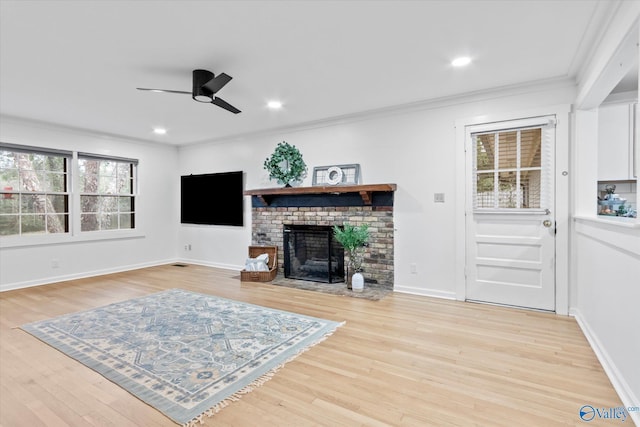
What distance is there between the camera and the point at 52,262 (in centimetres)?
504

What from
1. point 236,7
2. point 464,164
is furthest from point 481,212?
point 236,7

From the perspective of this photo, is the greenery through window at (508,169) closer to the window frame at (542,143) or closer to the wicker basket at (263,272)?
the window frame at (542,143)

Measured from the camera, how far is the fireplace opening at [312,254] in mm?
4832

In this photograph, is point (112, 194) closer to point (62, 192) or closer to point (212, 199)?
point (62, 192)

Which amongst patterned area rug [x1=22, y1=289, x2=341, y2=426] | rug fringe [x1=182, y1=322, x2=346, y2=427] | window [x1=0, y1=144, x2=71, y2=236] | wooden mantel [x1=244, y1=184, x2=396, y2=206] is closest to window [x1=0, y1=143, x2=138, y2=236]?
window [x1=0, y1=144, x2=71, y2=236]

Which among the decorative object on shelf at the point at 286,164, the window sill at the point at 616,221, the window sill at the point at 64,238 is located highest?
the decorative object on shelf at the point at 286,164

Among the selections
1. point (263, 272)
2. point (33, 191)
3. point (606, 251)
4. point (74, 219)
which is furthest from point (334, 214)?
point (33, 191)

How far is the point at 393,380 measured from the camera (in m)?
2.14

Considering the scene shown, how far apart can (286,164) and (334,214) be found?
1.09m

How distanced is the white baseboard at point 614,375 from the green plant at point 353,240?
238cm

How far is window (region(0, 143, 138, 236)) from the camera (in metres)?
4.71

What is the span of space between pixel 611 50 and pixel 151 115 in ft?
16.1

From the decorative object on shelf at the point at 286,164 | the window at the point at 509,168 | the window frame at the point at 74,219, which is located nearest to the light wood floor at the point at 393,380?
the window at the point at 509,168

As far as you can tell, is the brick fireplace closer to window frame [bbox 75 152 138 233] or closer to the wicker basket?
the wicker basket
